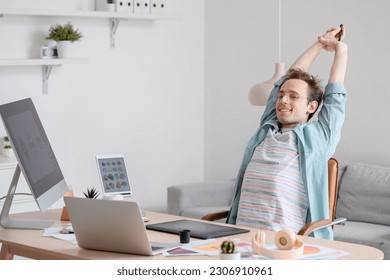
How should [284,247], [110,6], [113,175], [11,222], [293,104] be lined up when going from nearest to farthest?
1. [284,247]
2. [11,222]
3. [113,175]
4. [293,104]
5. [110,6]

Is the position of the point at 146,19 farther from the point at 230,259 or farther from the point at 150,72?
the point at 230,259

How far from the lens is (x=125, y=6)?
571cm

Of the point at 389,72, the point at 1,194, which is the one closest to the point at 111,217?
the point at 1,194

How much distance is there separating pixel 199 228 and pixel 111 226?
20.4 inches

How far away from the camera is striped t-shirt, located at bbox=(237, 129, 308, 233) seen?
341 centimetres

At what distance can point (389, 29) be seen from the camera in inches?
214

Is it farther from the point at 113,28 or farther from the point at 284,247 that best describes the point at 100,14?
the point at 284,247

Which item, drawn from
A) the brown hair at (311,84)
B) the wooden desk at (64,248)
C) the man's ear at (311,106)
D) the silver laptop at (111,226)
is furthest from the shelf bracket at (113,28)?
the silver laptop at (111,226)

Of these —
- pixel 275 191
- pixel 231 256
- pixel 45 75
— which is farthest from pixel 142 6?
pixel 231 256

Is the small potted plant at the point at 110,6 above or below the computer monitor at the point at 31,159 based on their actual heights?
above

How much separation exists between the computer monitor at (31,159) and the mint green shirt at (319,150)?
85 cm

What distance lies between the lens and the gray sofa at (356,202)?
190 inches

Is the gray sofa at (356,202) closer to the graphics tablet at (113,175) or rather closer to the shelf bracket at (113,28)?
the shelf bracket at (113,28)
